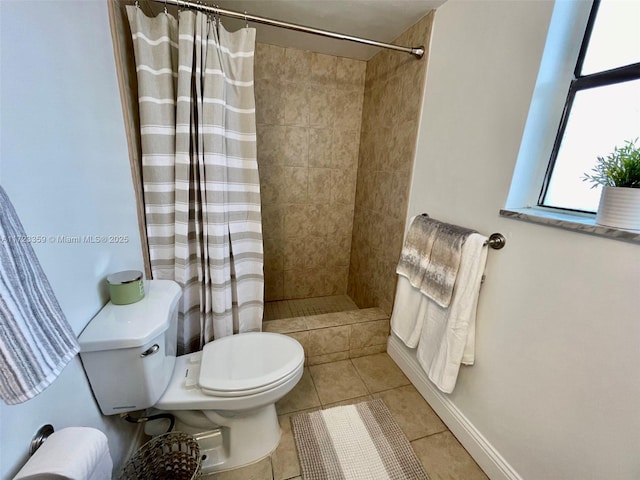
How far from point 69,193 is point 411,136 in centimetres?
158

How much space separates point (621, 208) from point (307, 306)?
6.59 ft

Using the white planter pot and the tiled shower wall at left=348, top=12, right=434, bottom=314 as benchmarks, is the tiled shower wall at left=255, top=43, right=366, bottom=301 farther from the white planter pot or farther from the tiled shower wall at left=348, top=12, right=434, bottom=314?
the white planter pot

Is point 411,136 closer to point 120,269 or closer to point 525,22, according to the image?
point 525,22

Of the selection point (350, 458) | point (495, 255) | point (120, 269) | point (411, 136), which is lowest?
point (350, 458)

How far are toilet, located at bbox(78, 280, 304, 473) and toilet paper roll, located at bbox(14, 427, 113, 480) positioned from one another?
10.0 inches

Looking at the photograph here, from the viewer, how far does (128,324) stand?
2.84 feet

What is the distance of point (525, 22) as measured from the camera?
3.03ft

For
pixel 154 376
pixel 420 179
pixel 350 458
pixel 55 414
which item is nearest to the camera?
pixel 55 414

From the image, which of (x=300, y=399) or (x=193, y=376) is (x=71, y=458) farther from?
(x=300, y=399)

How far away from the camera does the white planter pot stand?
0.68 meters

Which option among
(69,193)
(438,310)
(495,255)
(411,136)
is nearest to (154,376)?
(69,193)

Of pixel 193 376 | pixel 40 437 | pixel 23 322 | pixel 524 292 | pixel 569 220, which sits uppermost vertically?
pixel 569 220

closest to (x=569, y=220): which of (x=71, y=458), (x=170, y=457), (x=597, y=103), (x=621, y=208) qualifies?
(x=621, y=208)

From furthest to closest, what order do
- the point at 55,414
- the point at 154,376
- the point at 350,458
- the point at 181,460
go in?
the point at 350,458 → the point at 181,460 → the point at 154,376 → the point at 55,414
